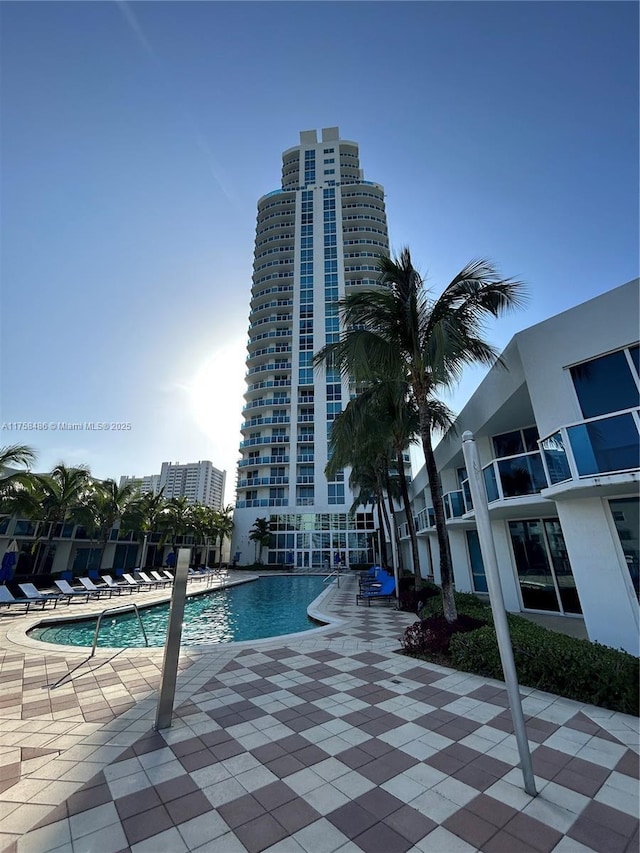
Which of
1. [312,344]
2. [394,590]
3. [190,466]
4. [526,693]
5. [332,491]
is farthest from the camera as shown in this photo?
[190,466]

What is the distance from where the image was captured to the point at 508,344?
9.12 meters

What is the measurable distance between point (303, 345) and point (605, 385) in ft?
139

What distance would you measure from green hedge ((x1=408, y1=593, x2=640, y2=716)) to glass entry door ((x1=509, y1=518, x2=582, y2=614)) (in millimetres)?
4604

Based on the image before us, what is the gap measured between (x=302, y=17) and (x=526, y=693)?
1516 centimetres

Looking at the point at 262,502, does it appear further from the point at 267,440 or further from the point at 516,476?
the point at 516,476

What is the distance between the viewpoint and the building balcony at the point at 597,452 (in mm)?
6039

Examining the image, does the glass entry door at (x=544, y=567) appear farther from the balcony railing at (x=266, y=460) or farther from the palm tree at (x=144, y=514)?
the balcony railing at (x=266, y=460)

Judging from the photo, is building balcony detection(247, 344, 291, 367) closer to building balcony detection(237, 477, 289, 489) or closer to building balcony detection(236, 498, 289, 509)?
building balcony detection(237, 477, 289, 489)

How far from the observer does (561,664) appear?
530cm

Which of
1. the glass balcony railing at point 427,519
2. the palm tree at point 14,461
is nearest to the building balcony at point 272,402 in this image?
the glass balcony railing at point 427,519

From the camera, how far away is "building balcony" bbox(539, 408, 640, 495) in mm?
6039

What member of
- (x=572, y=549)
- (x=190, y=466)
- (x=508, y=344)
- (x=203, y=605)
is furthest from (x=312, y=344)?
(x=190, y=466)

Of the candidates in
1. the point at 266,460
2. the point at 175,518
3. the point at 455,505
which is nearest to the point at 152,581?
the point at 175,518

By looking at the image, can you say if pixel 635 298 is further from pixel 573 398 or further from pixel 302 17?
pixel 302 17
